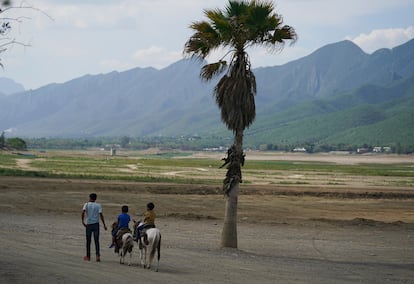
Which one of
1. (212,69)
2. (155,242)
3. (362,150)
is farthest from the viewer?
(362,150)

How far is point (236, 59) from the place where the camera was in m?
23.1

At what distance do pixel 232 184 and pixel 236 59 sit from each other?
160 inches

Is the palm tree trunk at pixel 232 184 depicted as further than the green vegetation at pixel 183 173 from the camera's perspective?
No

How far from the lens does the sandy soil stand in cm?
1722

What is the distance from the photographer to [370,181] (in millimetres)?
77250

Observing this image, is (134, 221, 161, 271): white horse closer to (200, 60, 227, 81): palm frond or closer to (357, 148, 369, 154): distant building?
(200, 60, 227, 81): palm frond

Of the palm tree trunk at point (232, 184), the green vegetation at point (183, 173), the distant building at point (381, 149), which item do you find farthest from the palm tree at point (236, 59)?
the distant building at point (381, 149)

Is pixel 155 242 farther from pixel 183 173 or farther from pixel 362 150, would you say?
pixel 362 150

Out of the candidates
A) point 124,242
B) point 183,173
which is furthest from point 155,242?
point 183,173

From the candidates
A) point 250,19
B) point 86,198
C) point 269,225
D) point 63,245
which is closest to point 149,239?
point 63,245

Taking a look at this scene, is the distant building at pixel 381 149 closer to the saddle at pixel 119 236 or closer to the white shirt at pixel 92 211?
the saddle at pixel 119 236

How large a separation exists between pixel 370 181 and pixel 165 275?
63188 millimetres

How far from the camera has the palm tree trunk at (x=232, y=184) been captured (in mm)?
22625

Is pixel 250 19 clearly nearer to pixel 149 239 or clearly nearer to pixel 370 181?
pixel 149 239
